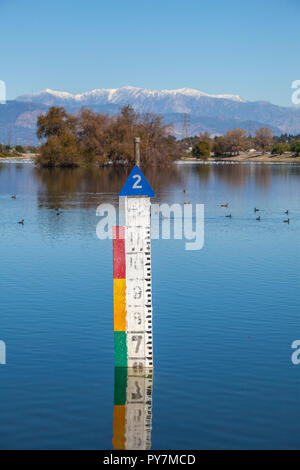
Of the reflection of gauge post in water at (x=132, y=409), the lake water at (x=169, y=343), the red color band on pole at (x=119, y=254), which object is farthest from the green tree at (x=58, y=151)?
the red color band on pole at (x=119, y=254)

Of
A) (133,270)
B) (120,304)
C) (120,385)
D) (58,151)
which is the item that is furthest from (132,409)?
(58,151)

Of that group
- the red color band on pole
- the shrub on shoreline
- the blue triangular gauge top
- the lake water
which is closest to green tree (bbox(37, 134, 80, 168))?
the shrub on shoreline

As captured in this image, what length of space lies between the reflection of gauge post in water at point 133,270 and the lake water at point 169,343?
1.46 meters

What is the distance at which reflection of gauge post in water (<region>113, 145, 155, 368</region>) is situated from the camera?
15.8 metres

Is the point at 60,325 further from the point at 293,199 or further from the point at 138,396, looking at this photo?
the point at 293,199

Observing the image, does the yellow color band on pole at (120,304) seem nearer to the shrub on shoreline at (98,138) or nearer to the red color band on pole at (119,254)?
the red color band on pole at (119,254)

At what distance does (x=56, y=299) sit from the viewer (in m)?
25.4

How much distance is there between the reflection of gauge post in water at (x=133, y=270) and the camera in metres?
15.8

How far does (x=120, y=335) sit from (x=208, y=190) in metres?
74.3

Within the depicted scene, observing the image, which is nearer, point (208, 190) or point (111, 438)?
point (111, 438)

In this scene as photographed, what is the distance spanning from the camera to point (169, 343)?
1991 cm

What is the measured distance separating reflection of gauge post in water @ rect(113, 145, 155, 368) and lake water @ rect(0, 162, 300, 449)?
1458 millimetres

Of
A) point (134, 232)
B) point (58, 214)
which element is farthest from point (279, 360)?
point (58, 214)

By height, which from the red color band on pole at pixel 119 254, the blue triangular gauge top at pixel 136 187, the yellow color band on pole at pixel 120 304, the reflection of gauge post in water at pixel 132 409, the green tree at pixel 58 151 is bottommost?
the reflection of gauge post in water at pixel 132 409
